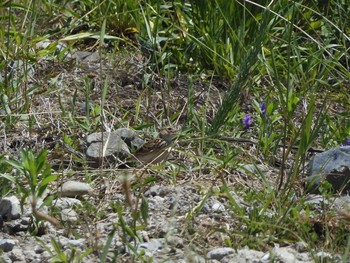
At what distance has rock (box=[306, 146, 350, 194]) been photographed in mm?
3342

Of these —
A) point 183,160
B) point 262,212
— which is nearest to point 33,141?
point 183,160

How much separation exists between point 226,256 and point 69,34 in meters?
2.26

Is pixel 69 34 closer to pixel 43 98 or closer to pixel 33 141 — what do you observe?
pixel 43 98

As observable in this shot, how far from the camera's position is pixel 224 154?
3594mm

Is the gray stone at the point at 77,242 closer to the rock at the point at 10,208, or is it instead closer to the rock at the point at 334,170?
the rock at the point at 10,208

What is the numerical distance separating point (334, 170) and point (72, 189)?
1.00 metres

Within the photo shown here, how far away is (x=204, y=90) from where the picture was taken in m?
4.31

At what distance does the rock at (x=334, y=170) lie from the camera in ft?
11.0

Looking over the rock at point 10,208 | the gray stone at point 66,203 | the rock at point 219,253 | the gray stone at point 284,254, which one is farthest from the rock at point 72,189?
the gray stone at point 284,254

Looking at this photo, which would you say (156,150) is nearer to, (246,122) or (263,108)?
(246,122)

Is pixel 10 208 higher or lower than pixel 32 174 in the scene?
lower

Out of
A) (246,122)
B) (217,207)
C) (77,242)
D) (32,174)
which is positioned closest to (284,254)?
(217,207)

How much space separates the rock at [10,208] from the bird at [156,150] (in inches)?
23.3

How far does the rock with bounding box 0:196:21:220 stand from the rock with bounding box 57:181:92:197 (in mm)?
191
